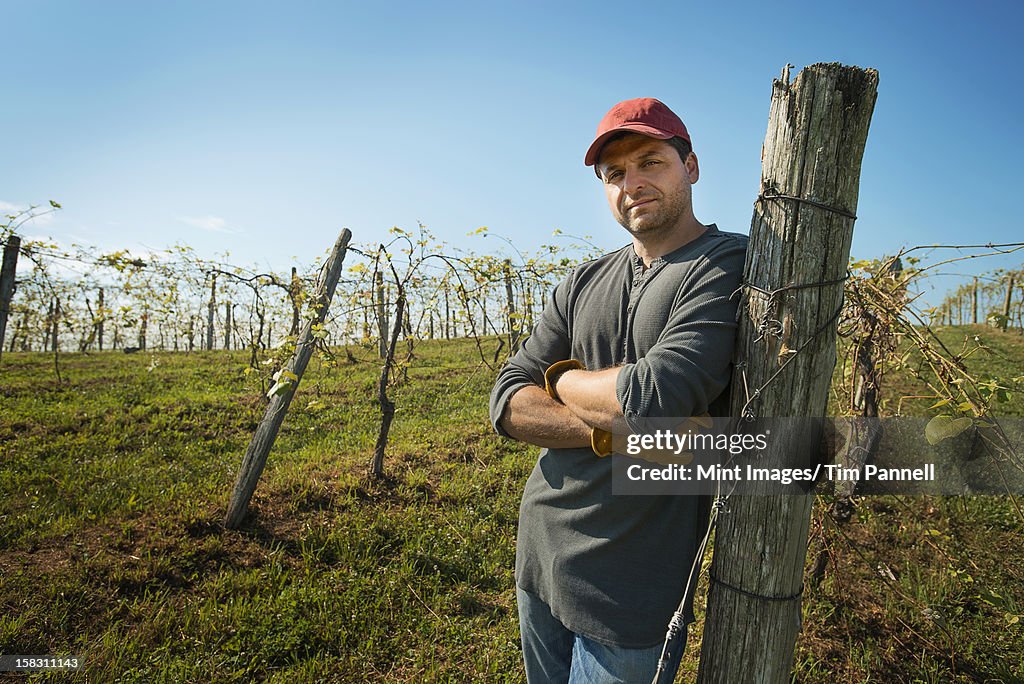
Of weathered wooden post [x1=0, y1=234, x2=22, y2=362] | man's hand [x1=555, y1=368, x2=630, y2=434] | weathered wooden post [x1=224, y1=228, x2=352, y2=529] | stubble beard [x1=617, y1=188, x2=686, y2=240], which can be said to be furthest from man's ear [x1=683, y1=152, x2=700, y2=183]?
weathered wooden post [x1=0, y1=234, x2=22, y2=362]

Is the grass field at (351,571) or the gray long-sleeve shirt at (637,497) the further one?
the grass field at (351,571)

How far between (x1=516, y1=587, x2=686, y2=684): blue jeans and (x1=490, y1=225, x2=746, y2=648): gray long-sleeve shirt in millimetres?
52

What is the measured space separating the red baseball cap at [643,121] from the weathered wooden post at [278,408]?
345 cm

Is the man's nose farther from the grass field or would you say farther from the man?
the grass field

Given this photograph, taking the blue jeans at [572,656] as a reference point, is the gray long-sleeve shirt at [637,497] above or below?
above

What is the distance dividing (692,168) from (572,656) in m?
1.65

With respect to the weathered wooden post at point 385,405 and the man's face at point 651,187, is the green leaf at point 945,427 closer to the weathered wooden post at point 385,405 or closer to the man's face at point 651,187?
the man's face at point 651,187

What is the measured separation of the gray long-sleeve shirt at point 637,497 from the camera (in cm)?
145

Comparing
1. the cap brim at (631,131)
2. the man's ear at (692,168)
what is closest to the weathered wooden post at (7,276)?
the cap brim at (631,131)

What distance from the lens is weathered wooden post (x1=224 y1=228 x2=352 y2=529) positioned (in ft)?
15.5

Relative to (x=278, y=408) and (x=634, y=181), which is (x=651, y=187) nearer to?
(x=634, y=181)

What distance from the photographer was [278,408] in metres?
4.98

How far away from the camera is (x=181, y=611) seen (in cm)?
356

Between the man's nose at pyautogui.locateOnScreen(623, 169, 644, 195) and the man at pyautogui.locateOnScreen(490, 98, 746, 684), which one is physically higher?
the man's nose at pyautogui.locateOnScreen(623, 169, 644, 195)
